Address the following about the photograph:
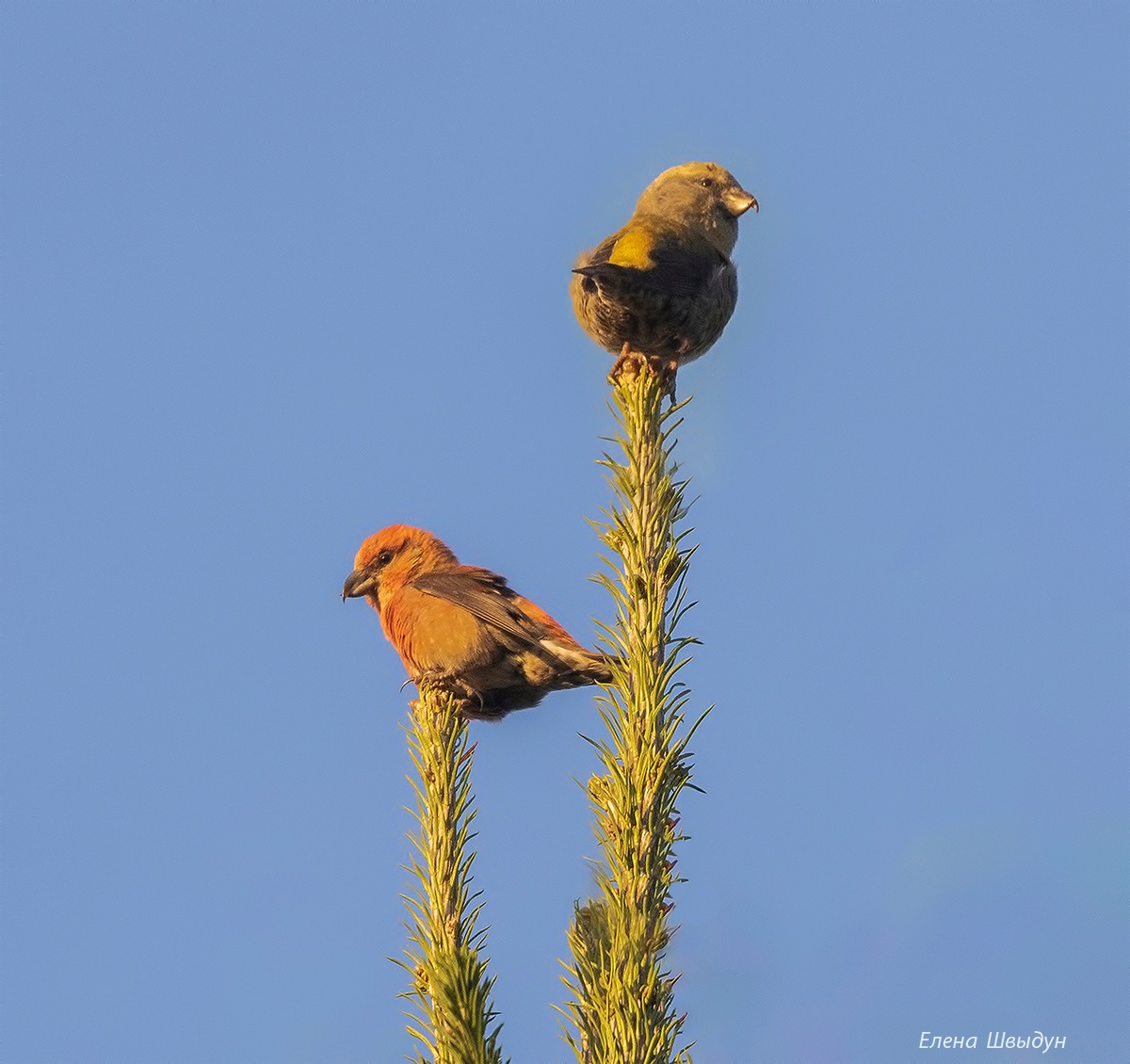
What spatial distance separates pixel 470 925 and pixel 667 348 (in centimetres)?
356

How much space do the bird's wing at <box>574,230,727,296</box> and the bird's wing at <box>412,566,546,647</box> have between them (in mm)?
1673

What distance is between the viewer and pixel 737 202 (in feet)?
24.7

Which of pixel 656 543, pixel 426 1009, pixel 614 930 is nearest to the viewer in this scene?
pixel 614 930

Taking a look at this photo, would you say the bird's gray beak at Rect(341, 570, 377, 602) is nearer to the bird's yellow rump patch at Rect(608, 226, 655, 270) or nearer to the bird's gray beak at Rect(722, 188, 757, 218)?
the bird's yellow rump patch at Rect(608, 226, 655, 270)

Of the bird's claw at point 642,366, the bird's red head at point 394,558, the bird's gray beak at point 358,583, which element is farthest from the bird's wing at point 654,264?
the bird's gray beak at point 358,583

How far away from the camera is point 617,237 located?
6.46m

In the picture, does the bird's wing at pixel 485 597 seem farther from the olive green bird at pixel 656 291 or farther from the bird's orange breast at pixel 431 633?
the olive green bird at pixel 656 291

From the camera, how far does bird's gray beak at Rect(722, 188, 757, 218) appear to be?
24.7 feet

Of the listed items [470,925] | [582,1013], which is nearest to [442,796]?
[470,925]

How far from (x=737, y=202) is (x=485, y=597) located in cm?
277

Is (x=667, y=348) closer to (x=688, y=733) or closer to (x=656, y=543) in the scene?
(x=656, y=543)

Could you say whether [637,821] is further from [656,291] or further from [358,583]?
[358,583]

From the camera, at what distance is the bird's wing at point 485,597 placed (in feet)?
21.0

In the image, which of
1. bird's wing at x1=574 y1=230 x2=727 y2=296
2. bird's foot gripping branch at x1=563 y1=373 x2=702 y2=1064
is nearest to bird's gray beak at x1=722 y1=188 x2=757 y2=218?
bird's wing at x1=574 y1=230 x2=727 y2=296
